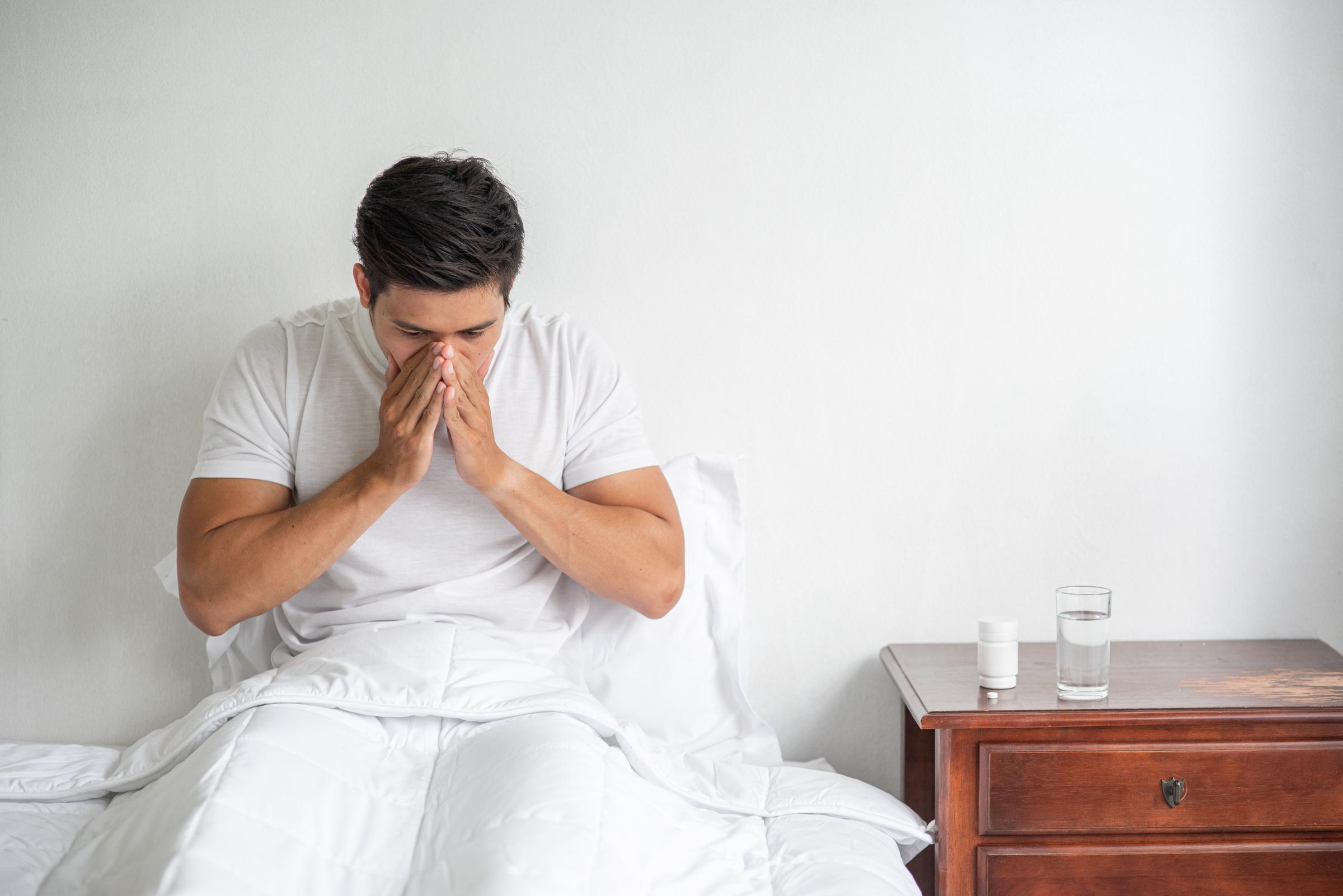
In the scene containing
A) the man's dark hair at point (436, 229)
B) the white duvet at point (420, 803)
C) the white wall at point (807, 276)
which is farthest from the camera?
Result: the white wall at point (807, 276)

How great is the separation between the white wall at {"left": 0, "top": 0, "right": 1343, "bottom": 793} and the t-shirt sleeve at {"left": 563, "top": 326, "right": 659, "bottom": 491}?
17 centimetres

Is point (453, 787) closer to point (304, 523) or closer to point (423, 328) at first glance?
point (304, 523)

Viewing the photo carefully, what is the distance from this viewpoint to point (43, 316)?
1.73 meters

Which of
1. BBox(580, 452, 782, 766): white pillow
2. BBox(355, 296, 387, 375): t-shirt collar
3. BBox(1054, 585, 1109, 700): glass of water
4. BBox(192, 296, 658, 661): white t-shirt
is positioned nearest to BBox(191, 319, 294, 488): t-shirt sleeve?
BBox(192, 296, 658, 661): white t-shirt

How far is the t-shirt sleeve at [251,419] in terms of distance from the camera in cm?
145

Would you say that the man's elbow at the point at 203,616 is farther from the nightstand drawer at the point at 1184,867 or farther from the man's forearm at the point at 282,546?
the nightstand drawer at the point at 1184,867

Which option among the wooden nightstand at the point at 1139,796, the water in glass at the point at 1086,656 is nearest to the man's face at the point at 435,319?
the wooden nightstand at the point at 1139,796

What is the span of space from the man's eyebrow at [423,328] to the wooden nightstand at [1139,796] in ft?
2.66

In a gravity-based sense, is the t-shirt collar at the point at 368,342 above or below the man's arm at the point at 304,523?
above

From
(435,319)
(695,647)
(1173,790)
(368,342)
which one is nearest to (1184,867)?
(1173,790)

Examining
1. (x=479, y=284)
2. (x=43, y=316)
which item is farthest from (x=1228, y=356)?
(x=43, y=316)

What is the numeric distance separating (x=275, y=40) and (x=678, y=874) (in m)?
1.48

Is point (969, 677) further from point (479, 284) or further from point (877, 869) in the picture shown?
point (479, 284)

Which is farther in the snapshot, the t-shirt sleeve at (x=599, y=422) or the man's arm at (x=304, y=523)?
the t-shirt sleeve at (x=599, y=422)
